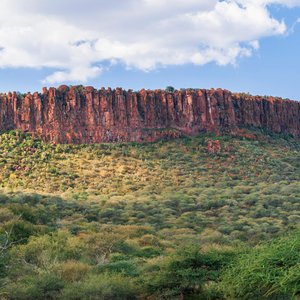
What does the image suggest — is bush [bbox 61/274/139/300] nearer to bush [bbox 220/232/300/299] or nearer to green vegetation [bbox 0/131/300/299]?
green vegetation [bbox 0/131/300/299]

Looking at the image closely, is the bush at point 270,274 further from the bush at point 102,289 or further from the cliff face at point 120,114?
the cliff face at point 120,114

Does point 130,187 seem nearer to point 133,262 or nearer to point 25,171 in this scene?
point 25,171

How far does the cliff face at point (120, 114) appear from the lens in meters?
79.3

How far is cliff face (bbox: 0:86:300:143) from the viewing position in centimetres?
7931

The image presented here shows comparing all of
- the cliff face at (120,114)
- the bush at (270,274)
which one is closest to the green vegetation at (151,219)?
the bush at (270,274)

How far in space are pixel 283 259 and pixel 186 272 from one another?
7.04 meters

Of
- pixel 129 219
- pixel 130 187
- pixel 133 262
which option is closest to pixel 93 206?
pixel 129 219

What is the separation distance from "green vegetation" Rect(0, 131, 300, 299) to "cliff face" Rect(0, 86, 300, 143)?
3084mm

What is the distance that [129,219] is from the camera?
1775 inches

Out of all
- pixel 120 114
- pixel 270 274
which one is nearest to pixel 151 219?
pixel 270 274

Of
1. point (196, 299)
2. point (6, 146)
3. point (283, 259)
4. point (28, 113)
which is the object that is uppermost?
point (28, 113)

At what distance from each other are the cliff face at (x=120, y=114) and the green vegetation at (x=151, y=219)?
308 cm

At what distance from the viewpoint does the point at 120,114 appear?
83062 millimetres

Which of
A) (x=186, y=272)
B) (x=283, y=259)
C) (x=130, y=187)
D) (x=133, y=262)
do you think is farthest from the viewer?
(x=130, y=187)
